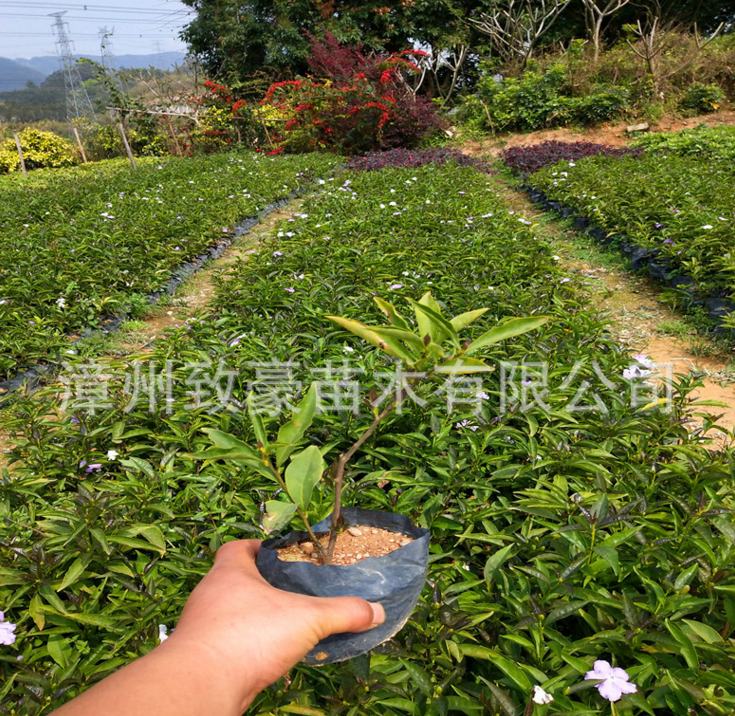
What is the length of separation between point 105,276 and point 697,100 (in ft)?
42.3

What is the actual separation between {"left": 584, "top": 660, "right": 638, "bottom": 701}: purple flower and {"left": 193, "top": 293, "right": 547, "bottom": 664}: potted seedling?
0.44m

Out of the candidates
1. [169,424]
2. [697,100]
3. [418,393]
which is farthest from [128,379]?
[697,100]

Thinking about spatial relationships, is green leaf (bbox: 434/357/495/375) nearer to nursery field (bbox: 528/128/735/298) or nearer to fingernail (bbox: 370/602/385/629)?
fingernail (bbox: 370/602/385/629)

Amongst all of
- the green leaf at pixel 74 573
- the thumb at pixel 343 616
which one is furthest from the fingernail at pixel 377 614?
the green leaf at pixel 74 573

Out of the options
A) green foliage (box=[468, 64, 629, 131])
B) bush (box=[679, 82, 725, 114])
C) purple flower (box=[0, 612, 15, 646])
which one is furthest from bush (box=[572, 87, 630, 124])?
purple flower (box=[0, 612, 15, 646])

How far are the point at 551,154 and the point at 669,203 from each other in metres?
4.19

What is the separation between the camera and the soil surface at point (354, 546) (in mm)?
918

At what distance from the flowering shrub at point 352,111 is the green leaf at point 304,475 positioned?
12.0 meters

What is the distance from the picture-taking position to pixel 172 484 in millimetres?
1761

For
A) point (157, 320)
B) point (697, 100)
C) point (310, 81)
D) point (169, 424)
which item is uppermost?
point (310, 81)

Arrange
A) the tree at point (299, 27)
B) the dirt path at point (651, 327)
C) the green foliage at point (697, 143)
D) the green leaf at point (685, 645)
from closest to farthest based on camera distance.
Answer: the green leaf at point (685, 645), the dirt path at point (651, 327), the green foliage at point (697, 143), the tree at point (299, 27)

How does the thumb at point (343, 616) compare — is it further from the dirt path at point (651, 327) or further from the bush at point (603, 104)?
the bush at point (603, 104)

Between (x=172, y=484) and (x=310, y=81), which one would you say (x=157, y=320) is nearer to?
(x=172, y=484)

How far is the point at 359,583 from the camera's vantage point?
815mm
